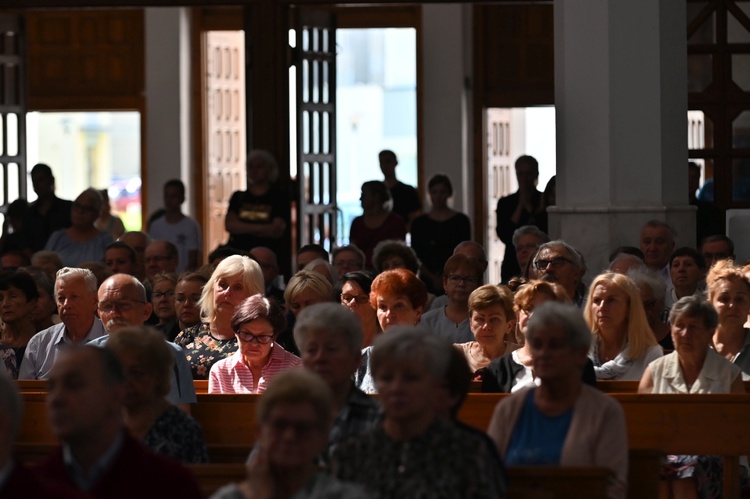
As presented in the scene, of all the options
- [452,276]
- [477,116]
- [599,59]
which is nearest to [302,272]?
[452,276]

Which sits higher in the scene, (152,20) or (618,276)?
(152,20)

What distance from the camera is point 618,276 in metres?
7.09

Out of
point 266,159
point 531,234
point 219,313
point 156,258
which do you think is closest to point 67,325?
point 219,313

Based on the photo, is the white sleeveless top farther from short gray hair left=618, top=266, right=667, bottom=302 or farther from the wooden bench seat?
short gray hair left=618, top=266, right=667, bottom=302

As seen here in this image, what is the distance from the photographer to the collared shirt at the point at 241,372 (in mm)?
7047

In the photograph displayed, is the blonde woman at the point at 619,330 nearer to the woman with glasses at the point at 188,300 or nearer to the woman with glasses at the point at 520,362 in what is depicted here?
the woman with glasses at the point at 520,362

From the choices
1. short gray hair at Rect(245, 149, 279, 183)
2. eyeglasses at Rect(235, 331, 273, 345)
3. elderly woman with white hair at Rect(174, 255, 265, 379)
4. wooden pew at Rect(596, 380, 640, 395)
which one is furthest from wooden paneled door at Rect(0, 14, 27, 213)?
wooden pew at Rect(596, 380, 640, 395)

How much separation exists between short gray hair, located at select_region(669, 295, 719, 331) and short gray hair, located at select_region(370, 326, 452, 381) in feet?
7.54

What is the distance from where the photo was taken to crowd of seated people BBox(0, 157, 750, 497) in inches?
165

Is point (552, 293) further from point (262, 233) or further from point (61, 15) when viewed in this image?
point (61, 15)

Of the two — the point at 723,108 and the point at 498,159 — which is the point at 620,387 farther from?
the point at 498,159

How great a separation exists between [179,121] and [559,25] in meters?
7.19

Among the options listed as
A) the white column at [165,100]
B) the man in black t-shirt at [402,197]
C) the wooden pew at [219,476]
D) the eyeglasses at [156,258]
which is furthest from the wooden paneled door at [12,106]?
the wooden pew at [219,476]

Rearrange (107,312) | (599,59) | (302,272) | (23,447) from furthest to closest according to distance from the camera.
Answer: (599,59), (302,272), (107,312), (23,447)
